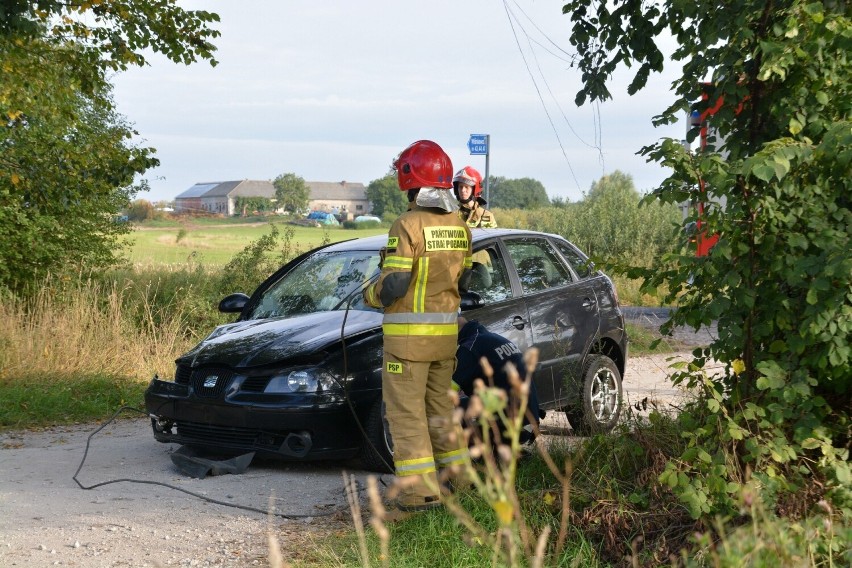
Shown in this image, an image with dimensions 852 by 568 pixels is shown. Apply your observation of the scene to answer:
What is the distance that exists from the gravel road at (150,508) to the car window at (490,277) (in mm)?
1385

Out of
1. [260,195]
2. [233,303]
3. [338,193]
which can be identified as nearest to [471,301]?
[233,303]

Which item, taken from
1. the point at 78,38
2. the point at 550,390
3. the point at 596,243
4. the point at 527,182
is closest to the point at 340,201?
the point at 527,182

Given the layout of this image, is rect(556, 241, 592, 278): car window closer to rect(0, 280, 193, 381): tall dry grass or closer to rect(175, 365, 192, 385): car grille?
rect(175, 365, 192, 385): car grille

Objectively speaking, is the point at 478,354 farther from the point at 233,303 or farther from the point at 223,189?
the point at 223,189

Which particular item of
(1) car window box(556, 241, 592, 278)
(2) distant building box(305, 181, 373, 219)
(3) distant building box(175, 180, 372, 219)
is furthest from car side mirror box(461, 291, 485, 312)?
(2) distant building box(305, 181, 373, 219)

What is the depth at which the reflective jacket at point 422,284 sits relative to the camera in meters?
5.48

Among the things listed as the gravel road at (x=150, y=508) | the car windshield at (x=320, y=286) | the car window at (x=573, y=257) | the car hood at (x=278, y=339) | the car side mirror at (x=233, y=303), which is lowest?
the gravel road at (x=150, y=508)

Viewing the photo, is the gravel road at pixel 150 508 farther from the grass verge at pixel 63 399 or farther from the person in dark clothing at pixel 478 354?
the grass verge at pixel 63 399

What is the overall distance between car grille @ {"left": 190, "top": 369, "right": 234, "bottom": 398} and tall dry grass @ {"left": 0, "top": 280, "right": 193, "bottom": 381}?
427cm

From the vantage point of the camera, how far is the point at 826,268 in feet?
13.3

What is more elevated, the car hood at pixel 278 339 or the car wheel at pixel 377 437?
the car hood at pixel 278 339

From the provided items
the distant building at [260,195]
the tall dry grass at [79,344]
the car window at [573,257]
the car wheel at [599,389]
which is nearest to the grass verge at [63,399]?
the tall dry grass at [79,344]

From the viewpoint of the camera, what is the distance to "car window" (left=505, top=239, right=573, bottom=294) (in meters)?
8.09

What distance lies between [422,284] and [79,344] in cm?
714
